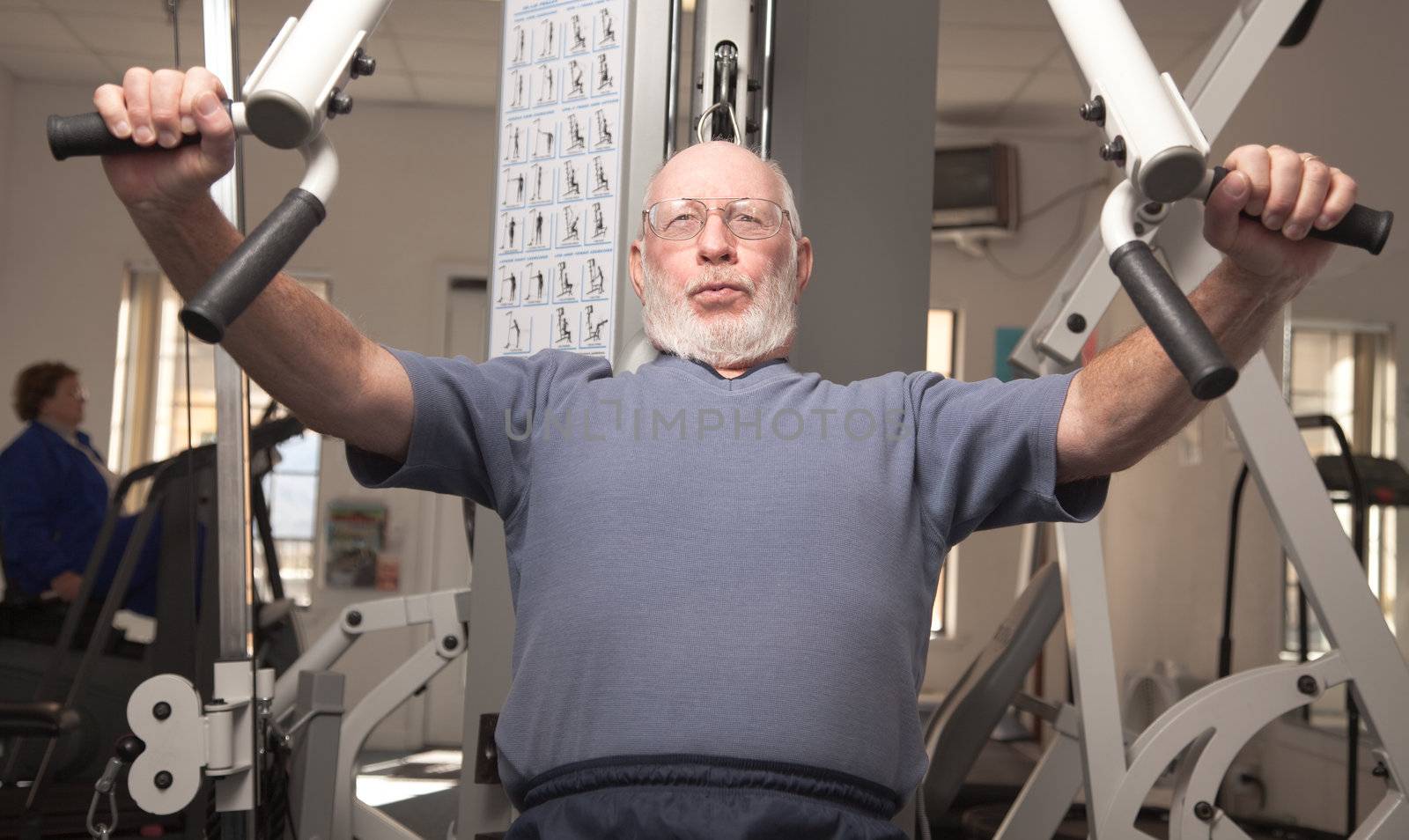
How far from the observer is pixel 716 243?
127cm

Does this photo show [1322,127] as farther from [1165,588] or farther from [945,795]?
[945,795]

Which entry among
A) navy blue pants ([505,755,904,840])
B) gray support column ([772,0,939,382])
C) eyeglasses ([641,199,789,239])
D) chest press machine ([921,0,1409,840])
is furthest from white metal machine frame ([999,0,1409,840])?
navy blue pants ([505,755,904,840])

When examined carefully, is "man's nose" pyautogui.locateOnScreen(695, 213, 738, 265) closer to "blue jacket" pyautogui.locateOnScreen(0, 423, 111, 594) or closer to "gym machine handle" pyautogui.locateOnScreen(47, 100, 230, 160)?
"gym machine handle" pyautogui.locateOnScreen(47, 100, 230, 160)

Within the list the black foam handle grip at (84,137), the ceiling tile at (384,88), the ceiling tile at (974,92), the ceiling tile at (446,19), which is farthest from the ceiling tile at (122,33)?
the black foam handle grip at (84,137)

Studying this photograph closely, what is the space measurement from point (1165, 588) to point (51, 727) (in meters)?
4.14

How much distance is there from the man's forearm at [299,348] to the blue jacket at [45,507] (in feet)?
9.12

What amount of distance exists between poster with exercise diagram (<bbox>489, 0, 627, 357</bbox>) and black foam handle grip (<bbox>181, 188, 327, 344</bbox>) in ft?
2.87

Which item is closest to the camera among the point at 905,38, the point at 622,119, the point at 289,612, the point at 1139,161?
the point at 1139,161

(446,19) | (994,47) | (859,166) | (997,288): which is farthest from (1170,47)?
(859,166)

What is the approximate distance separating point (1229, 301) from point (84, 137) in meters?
0.79

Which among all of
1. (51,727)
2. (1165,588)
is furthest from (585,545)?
(1165,588)

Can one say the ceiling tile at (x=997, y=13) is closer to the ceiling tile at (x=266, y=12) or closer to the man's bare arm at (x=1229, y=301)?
the ceiling tile at (x=266, y=12)

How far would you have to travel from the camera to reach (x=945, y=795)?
2.31m

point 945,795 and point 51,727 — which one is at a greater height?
point 51,727
